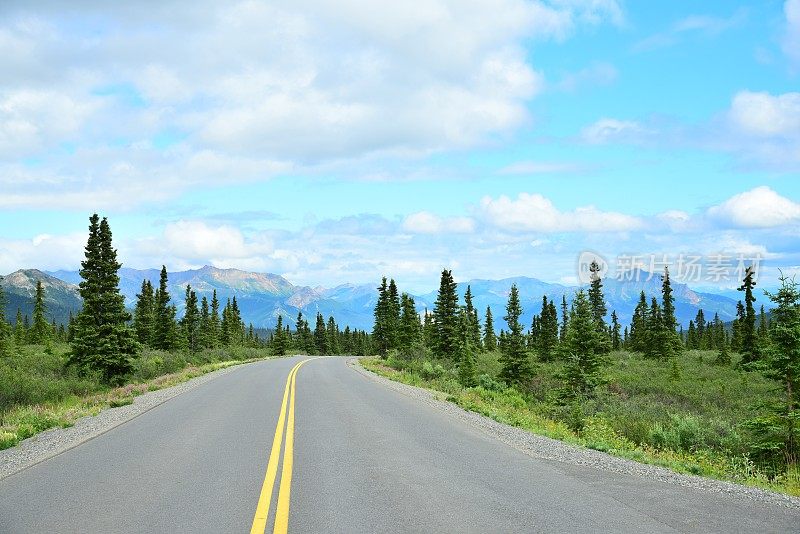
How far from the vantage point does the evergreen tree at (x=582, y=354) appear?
94.4 feet

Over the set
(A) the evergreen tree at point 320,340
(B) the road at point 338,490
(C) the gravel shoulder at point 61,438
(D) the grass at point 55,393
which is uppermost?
(B) the road at point 338,490

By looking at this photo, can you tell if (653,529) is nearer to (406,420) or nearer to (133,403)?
(406,420)

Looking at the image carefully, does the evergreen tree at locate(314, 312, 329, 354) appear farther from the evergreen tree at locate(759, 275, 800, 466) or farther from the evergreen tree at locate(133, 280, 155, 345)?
the evergreen tree at locate(759, 275, 800, 466)

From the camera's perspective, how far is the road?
6.22 metres

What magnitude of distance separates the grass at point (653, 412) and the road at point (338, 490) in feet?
9.12

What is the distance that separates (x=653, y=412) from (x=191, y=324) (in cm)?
6610

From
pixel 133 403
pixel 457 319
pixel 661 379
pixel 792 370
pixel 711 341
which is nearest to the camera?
pixel 792 370

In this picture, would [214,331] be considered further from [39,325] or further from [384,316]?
[384,316]

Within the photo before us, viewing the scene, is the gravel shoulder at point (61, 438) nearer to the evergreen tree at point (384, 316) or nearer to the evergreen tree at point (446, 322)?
the evergreen tree at point (446, 322)

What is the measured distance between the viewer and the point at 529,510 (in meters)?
6.67

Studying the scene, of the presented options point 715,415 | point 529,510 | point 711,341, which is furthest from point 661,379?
point 711,341

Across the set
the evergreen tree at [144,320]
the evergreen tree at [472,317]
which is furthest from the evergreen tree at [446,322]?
the evergreen tree at [144,320]

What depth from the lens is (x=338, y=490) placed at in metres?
7.54

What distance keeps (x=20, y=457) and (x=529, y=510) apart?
9.33 metres
